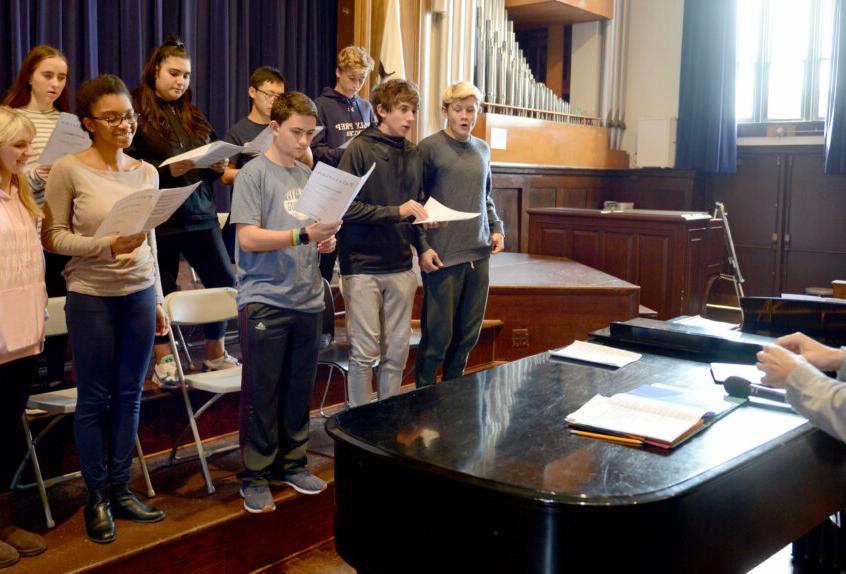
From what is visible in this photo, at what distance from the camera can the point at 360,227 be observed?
314 cm

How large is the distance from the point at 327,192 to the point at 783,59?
20.8 feet

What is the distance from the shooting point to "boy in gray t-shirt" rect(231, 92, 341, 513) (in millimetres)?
2625

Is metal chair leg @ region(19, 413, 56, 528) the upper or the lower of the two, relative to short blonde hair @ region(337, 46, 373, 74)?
lower

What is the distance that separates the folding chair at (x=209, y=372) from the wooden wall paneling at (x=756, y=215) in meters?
5.65

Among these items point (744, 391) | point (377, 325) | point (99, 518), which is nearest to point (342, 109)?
point (377, 325)

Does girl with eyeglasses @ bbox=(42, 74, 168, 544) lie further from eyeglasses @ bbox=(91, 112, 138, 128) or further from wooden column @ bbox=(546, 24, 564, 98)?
wooden column @ bbox=(546, 24, 564, 98)

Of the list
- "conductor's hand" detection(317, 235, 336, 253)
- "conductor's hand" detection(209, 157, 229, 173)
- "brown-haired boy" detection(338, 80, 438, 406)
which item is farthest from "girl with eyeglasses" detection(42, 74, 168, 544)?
"brown-haired boy" detection(338, 80, 438, 406)

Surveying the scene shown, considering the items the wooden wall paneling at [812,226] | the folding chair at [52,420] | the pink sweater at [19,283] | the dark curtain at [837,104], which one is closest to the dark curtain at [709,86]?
the wooden wall paneling at [812,226]

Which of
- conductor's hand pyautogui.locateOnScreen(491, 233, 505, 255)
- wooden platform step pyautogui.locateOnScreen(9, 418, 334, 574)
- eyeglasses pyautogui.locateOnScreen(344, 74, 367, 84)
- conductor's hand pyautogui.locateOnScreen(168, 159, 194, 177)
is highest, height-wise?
eyeglasses pyautogui.locateOnScreen(344, 74, 367, 84)

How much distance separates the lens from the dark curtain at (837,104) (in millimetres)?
6859

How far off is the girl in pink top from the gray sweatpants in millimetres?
1129

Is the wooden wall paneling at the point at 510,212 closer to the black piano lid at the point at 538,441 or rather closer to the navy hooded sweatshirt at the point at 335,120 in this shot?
the navy hooded sweatshirt at the point at 335,120

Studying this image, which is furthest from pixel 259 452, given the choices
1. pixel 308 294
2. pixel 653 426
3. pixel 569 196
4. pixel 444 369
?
pixel 569 196

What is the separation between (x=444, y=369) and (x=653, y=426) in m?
1.80
